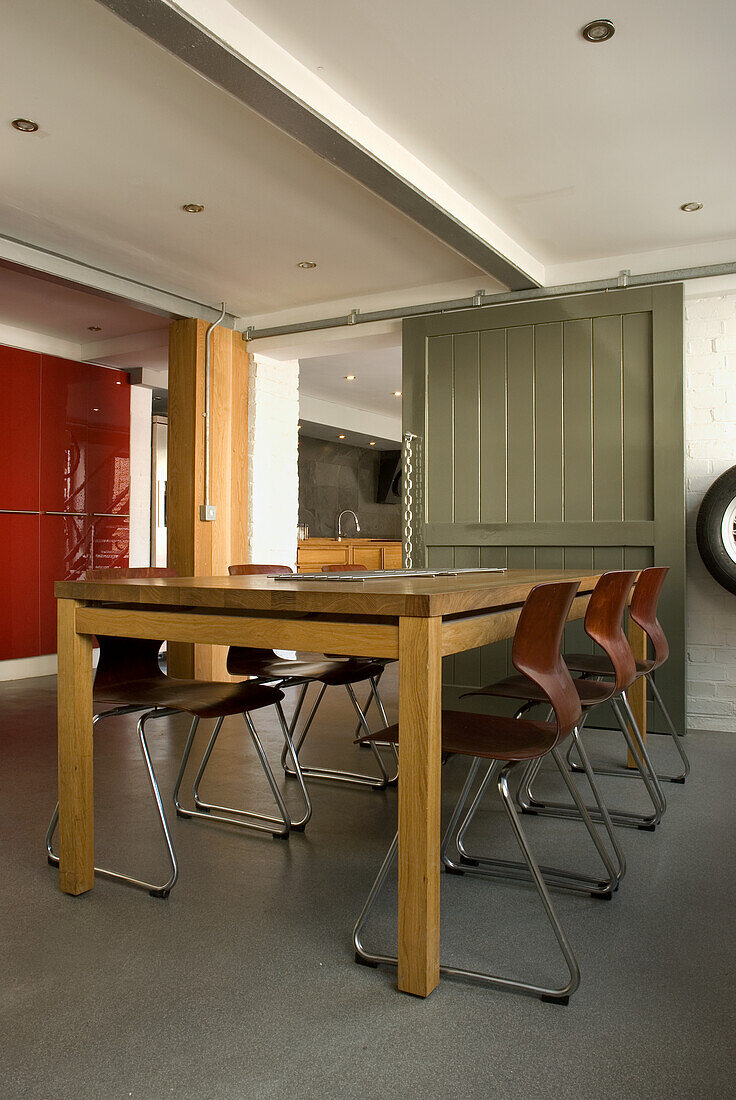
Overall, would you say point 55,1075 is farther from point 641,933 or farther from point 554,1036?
point 641,933

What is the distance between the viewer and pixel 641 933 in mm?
2170

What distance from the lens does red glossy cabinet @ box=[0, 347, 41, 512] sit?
6504 mm

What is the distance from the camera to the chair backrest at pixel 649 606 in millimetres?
3383

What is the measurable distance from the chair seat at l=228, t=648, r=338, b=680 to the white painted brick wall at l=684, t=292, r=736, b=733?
7.80ft

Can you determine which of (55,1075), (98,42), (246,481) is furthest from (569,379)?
(55,1075)

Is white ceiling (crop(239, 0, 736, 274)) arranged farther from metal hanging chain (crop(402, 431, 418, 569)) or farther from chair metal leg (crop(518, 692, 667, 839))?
chair metal leg (crop(518, 692, 667, 839))

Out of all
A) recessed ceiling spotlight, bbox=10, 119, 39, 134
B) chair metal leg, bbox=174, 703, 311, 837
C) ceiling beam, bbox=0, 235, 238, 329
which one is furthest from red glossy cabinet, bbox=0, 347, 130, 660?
chair metal leg, bbox=174, 703, 311, 837

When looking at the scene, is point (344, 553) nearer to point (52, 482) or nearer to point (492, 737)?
point (52, 482)

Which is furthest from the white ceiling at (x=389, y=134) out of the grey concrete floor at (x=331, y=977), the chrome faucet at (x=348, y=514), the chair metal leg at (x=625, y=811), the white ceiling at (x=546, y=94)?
the chrome faucet at (x=348, y=514)

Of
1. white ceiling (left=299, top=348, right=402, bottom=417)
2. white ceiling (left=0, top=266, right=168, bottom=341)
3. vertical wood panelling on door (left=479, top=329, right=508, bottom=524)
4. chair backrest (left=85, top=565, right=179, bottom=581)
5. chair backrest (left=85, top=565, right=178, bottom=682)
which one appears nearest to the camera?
chair backrest (left=85, top=565, right=178, bottom=682)

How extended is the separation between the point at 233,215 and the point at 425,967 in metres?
3.86

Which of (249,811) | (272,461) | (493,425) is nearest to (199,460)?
(272,461)

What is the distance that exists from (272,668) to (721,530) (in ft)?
8.60

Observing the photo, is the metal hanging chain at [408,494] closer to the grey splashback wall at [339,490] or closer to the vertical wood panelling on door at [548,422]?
the vertical wood panelling on door at [548,422]
